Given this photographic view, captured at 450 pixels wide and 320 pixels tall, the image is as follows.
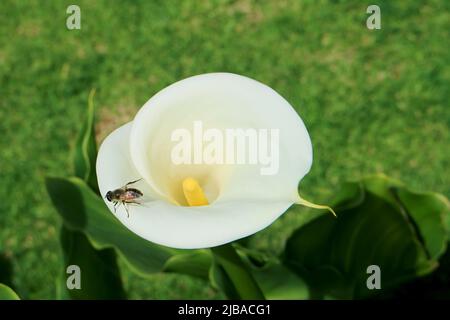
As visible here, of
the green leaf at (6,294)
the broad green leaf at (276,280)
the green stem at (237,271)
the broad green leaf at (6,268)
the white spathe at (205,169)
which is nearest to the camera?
the white spathe at (205,169)

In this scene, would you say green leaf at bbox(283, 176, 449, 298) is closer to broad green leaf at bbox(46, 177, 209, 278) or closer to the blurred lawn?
broad green leaf at bbox(46, 177, 209, 278)

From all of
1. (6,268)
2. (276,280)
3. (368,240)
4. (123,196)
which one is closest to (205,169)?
(123,196)

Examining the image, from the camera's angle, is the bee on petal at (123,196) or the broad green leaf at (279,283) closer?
the bee on petal at (123,196)

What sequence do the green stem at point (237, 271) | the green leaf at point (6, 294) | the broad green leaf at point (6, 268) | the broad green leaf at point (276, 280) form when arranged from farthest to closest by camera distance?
the broad green leaf at point (6, 268), the broad green leaf at point (276, 280), the green leaf at point (6, 294), the green stem at point (237, 271)

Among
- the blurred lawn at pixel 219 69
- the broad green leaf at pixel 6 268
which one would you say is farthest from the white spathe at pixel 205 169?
the broad green leaf at pixel 6 268

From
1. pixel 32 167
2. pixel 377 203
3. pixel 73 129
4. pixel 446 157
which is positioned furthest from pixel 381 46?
pixel 32 167

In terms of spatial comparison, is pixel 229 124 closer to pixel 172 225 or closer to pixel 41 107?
pixel 172 225

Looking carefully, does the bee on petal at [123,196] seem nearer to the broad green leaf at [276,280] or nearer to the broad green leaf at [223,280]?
the broad green leaf at [223,280]
